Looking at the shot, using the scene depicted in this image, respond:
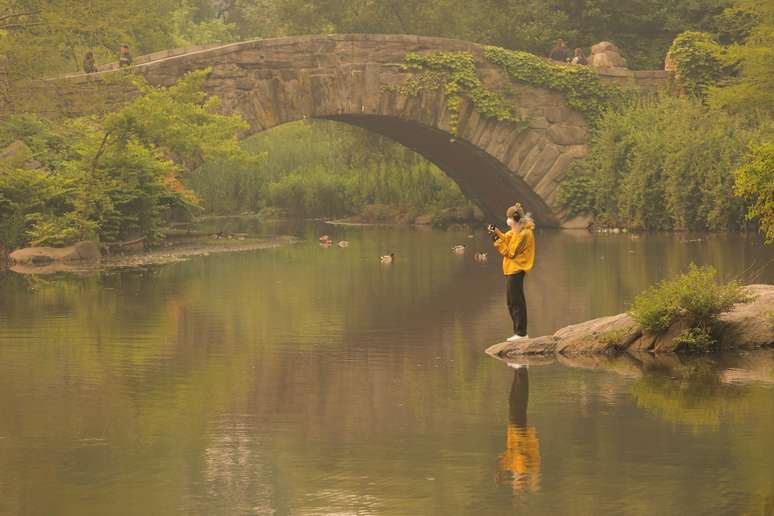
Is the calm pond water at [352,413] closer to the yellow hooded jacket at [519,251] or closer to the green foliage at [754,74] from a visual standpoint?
the yellow hooded jacket at [519,251]

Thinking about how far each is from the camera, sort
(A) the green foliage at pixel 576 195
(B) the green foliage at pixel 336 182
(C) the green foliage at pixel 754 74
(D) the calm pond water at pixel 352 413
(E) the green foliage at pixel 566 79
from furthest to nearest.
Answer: (B) the green foliage at pixel 336 182 → (A) the green foliage at pixel 576 195 → (E) the green foliage at pixel 566 79 → (C) the green foliage at pixel 754 74 → (D) the calm pond water at pixel 352 413

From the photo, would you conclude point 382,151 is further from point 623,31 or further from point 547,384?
point 547,384

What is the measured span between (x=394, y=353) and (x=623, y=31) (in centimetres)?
3630

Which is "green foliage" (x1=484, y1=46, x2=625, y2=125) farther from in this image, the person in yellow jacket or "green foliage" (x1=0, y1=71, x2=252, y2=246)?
the person in yellow jacket

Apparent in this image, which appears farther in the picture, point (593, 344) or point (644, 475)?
point (593, 344)

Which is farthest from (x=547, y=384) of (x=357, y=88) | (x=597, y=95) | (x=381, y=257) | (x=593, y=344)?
(x=597, y=95)

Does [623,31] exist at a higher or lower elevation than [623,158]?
higher

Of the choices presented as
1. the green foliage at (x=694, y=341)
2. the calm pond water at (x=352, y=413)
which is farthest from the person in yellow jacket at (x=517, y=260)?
the green foliage at (x=694, y=341)

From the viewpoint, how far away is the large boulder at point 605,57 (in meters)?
42.3

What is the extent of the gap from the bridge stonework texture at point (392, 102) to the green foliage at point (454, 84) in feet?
0.66

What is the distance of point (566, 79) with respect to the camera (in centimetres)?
3941

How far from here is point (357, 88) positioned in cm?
3603

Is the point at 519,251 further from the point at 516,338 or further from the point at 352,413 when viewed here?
the point at 352,413

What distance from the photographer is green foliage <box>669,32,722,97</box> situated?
132 ft
